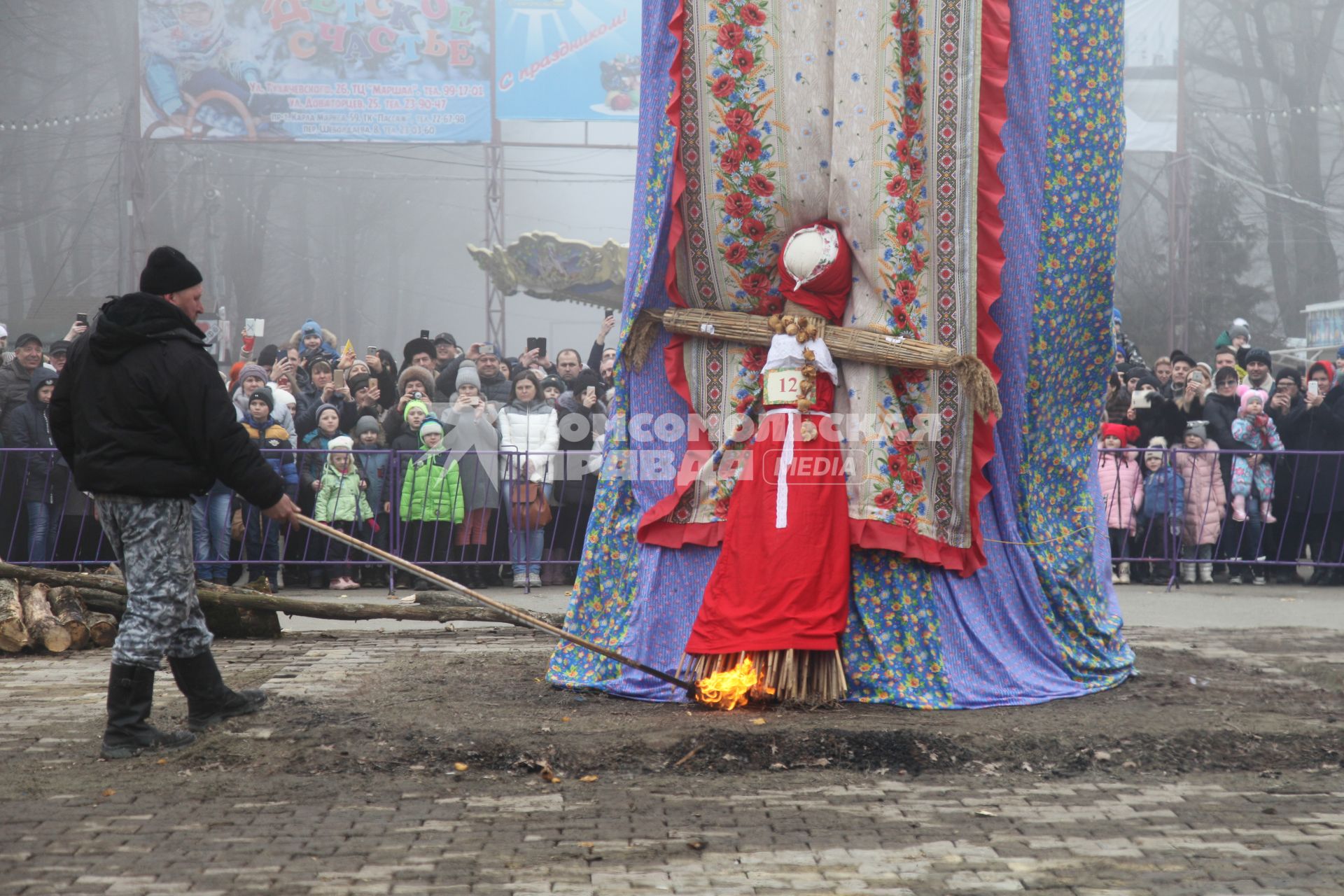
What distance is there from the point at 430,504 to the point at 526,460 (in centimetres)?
77

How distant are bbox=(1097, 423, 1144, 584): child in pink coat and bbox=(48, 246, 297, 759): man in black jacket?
7.21 m

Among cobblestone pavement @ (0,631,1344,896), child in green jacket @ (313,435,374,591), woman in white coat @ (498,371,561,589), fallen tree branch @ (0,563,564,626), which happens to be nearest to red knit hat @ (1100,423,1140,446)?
woman in white coat @ (498,371,561,589)

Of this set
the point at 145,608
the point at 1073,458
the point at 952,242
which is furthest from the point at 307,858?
the point at 1073,458

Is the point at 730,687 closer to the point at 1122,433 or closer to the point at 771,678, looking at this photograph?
the point at 771,678

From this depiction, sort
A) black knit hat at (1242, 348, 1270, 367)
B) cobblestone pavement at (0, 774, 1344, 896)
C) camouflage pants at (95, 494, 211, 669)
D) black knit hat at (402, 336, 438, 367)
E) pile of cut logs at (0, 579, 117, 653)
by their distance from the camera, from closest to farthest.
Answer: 1. cobblestone pavement at (0, 774, 1344, 896)
2. camouflage pants at (95, 494, 211, 669)
3. pile of cut logs at (0, 579, 117, 653)
4. black knit hat at (1242, 348, 1270, 367)
5. black knit hat at (402, 336, 438, 367)

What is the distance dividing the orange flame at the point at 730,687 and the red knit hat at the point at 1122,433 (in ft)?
20.0

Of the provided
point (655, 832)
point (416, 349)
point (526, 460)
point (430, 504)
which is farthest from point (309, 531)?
point (655, 832)

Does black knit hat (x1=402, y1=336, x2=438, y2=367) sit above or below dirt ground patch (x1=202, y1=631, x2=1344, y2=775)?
above

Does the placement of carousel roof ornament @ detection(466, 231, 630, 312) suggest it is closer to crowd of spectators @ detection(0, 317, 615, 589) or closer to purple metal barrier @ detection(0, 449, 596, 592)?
crowd of spectators @ detection(0, 317, 615, 589)

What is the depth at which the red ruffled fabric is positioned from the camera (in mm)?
5945

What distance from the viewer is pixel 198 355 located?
543cm

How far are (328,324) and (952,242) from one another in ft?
67.1

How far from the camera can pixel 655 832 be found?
419cm

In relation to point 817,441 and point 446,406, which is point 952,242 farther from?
point 446,406
